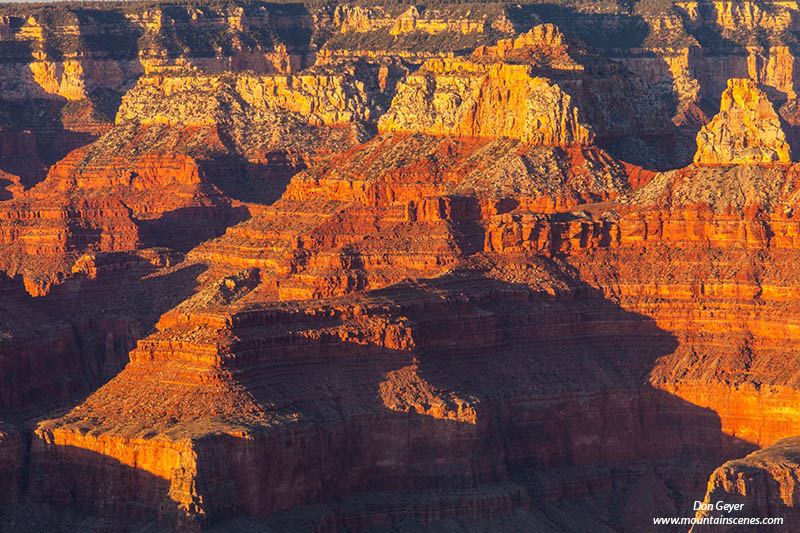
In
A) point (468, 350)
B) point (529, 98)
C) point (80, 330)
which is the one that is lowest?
point (80, 330)

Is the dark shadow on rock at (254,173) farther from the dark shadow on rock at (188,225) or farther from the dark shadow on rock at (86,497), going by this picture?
the dark shadow on rock at (86,497)

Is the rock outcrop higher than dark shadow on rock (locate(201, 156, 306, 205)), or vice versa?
the rock outcrop

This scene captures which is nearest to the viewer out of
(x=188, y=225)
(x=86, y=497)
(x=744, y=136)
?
(x=86, y=497)

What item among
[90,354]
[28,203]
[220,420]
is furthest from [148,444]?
[28,203]

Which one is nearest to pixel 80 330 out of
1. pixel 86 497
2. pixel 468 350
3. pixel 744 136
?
pixel 468 350

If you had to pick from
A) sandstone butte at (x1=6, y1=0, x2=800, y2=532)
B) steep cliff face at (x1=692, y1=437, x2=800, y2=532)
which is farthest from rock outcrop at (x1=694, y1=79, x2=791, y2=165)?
steep cliff face at (x1=692, y1=437, x2=800, y2=532)

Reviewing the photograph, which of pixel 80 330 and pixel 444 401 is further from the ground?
pixel 444 401

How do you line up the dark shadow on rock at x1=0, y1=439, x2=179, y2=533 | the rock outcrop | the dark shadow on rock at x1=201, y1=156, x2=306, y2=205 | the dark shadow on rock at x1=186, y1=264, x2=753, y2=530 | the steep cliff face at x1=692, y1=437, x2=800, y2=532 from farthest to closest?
the dark shadow on rock at x1=201, y1=156, x2=306, y2=205 → the rock outcrop → the dark shadow on rock at x1=186, y1=264, x2=753, y2=530 → the dark shadow on rock at x1=0, y1=439, x2=179, y2=533 → the steep cliff face at x1=692, y1=437, x2=800, y2=532

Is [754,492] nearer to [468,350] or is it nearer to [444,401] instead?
[444,401]

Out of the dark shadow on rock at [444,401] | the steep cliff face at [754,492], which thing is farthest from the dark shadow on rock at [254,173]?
the steep cliff face at [754,492]

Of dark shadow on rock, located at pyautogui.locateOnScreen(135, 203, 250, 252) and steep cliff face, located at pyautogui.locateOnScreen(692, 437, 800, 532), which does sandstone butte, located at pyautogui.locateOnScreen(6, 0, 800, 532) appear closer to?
steep cliff face, located at pyautogui.locateOnScreen(692, 437, 800, 532)
